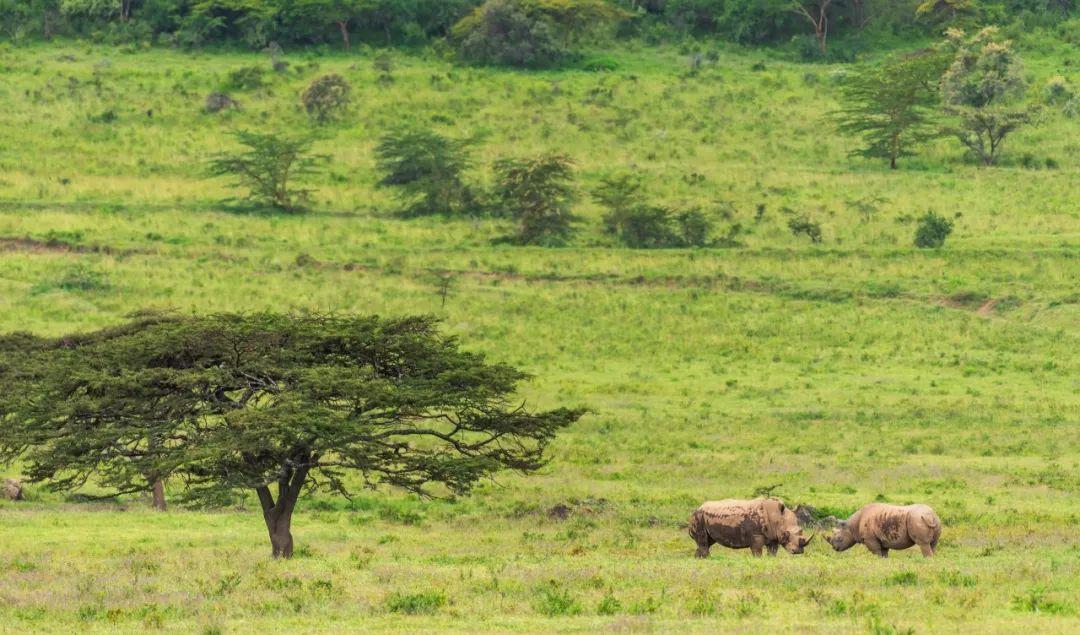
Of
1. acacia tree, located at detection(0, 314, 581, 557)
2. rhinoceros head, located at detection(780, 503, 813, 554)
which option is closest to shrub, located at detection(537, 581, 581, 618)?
rhinoceros head, located at detection(780, 503, 813, 554)

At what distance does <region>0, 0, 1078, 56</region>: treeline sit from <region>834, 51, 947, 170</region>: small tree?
15.3m

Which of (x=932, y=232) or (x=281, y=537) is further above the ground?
(x=281, y=537)

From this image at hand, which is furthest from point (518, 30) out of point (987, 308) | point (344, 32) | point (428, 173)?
point (987, 308)

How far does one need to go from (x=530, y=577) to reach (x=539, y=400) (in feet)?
76.8

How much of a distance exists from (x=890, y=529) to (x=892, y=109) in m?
56.7

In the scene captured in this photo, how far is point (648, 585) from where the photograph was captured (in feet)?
69.3

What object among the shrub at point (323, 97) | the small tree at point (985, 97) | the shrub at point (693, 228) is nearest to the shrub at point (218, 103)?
the shrub at point (323, 97)

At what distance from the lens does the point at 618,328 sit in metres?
55.2

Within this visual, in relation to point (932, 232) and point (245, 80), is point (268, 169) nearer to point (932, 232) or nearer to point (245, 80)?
point (245, 80)

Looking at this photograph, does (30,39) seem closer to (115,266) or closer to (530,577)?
(115,266)

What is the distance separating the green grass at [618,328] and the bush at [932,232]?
1.85ft

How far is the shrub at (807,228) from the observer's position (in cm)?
6475

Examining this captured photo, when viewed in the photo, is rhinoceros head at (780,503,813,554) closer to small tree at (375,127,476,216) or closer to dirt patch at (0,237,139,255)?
dirt patch at (0,237,139,255)

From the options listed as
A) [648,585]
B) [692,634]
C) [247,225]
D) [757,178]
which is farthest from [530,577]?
[757,178]
